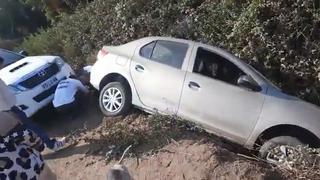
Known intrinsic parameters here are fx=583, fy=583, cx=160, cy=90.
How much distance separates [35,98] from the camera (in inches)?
386

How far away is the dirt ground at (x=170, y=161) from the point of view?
7027 millimetres

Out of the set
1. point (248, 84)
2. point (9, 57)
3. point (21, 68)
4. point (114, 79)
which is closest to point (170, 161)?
point (248, 84)

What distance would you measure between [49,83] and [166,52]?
2.43m

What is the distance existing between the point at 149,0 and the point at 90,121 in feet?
13.9

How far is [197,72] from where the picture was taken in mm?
8367

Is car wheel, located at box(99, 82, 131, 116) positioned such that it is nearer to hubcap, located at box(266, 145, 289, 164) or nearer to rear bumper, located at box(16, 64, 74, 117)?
rear bumper, located at box(16, 64, 74, 117)

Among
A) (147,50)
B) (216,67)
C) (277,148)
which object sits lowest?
(277,148)

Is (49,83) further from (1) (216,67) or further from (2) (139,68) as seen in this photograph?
(1) (216,67)

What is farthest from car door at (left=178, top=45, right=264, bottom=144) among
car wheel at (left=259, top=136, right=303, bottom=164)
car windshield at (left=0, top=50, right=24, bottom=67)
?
car windshield at (left=0, top=50, right=24, bottom=67)

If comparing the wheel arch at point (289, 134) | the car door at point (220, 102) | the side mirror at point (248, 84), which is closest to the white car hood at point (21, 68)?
the car door at point (220, 102)

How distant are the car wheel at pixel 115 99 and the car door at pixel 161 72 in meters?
0.28

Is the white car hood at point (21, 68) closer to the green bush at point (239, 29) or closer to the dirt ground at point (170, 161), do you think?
the dirt ground at point (170, 161)

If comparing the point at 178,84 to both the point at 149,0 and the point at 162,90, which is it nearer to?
the point at 162,90

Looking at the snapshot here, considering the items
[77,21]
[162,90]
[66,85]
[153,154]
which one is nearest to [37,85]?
[66,85]
